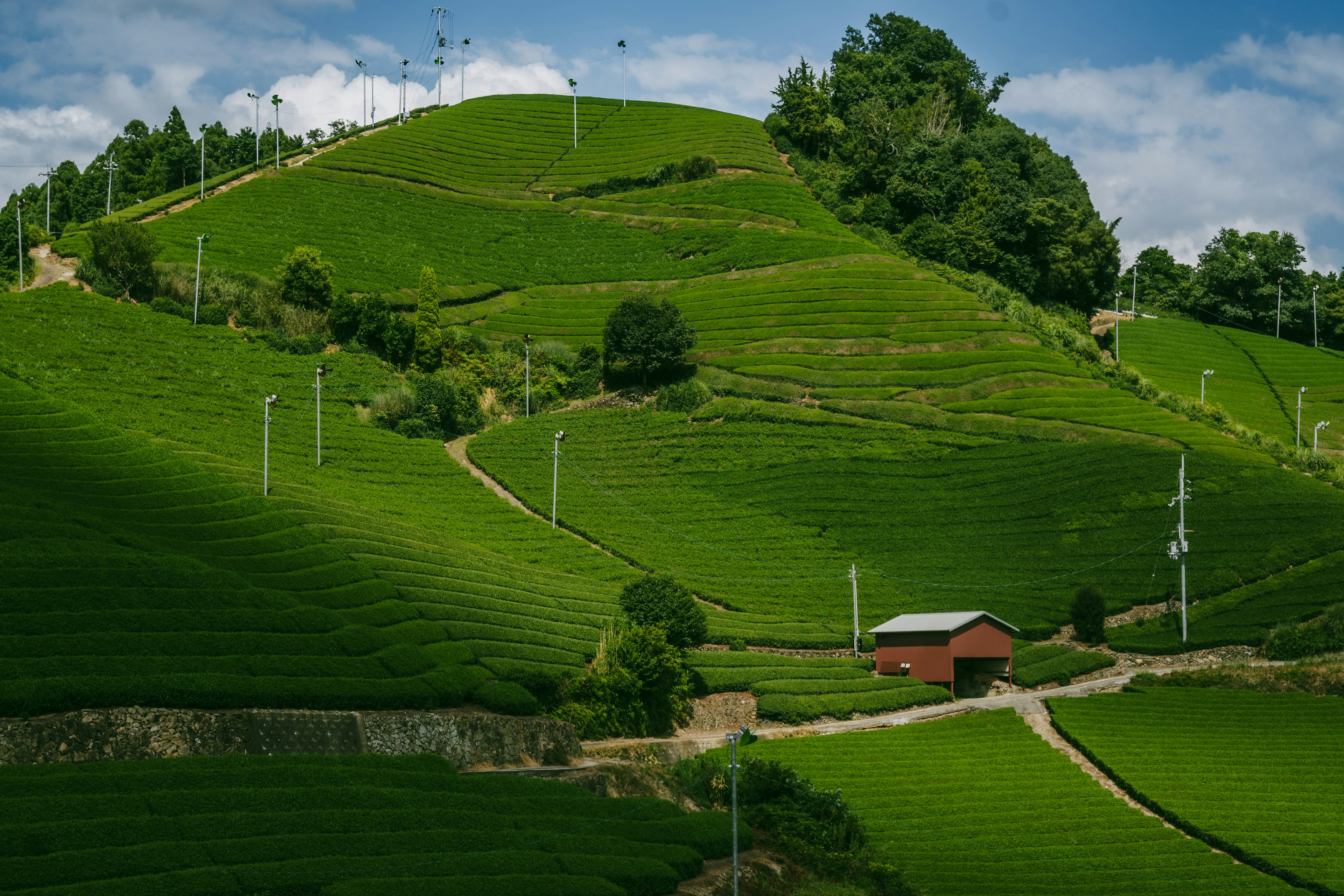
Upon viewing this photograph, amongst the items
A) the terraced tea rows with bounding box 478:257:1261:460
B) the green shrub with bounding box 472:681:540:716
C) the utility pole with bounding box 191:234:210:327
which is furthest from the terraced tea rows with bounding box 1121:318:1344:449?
the utility pole with bounding box 191:234:210:327

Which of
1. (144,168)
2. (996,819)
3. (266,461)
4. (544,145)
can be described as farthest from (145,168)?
(996,819)

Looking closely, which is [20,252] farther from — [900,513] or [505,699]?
[505,699]

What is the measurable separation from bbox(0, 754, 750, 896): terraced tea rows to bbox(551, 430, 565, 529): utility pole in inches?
1402

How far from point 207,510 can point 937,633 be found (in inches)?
1208

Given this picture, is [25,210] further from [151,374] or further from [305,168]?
[151,374]

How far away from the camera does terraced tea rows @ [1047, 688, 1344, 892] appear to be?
29844 millimetres

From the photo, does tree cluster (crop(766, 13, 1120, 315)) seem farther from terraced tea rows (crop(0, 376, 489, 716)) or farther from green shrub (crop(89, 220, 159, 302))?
terraced tea rows (crop(0, 376, 489, 716))

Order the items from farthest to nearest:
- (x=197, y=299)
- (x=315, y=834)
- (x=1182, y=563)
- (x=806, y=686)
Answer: (x=197, y=299) < (x=1182, y=563) < (x=806, y=686) < (x=315, y=834)

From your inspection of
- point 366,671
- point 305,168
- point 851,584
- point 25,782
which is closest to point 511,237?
point 305,168

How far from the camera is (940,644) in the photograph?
47531 millimetres

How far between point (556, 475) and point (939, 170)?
7243 centimetres

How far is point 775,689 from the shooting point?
4362 cm

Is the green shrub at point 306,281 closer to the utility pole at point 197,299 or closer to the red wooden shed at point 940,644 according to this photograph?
the utility pole at point 197,299

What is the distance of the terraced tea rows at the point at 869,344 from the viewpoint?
7381cm
